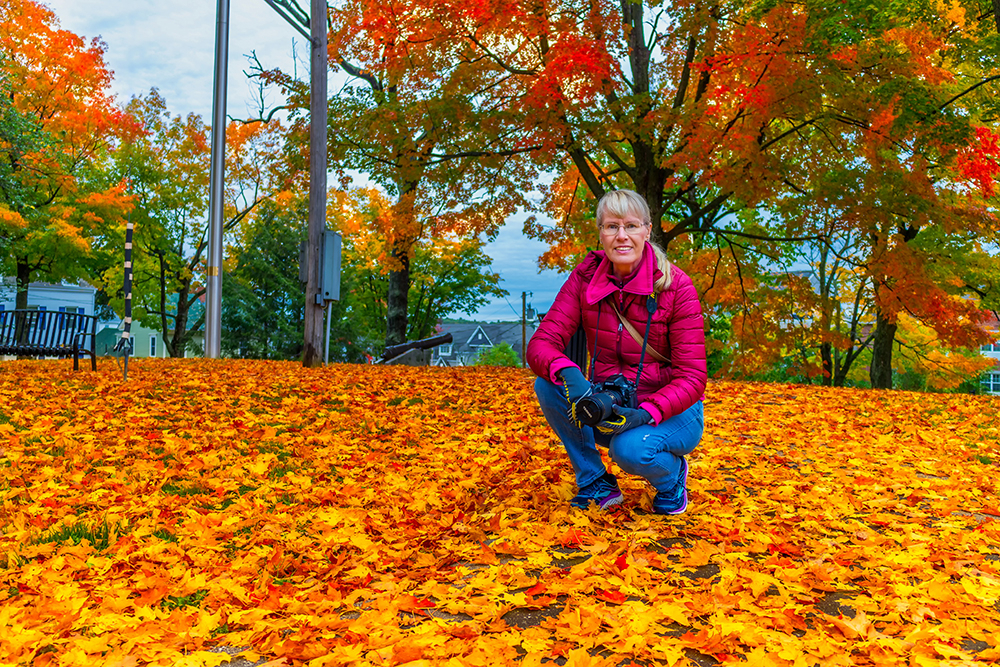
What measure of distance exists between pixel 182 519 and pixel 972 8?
12814mm

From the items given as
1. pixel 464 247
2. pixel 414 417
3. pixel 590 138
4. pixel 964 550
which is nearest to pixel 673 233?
pixel 590 138

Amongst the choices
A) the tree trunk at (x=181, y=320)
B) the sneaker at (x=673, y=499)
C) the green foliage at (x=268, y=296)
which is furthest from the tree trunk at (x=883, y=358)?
the tree trunk at (x=181, y=320)

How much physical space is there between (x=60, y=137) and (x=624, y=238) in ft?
71.3

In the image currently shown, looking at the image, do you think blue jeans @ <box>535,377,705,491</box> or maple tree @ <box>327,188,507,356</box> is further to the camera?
maple tree @ <box>327,188,507,356</box>

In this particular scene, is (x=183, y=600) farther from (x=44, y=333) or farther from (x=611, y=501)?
(x=44, y=333)

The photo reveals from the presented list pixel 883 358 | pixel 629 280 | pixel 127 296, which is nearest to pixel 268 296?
pixel 127 296

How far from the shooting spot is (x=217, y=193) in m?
14.3

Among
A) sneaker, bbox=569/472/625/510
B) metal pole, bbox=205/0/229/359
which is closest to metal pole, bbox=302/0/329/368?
metal pole, bbox=205/0/229/359

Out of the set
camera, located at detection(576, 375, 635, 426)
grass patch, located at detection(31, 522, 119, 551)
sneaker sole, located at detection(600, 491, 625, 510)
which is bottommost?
grass patch, located at detection(31, 522, 119, 551)

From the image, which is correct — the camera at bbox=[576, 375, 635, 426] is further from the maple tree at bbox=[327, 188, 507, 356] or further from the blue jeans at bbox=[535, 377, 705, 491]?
the maple tree at bbox=[327, 188, 507, 356]

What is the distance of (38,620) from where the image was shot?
2.41 meters

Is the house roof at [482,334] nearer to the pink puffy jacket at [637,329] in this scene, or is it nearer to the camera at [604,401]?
the pink puffy jacket at [637,329]

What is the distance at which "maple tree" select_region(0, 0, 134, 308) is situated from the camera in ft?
65.0

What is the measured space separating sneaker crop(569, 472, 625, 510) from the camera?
0.59 metres
